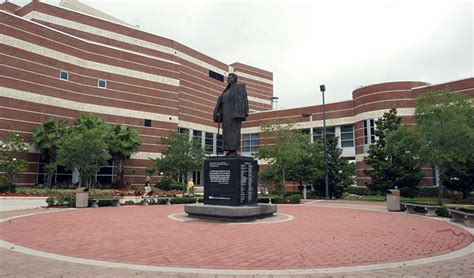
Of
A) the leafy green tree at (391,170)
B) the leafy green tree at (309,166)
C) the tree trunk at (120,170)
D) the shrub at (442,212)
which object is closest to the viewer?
the shrub at (442,212)

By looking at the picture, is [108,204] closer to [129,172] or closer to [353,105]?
[129,172]

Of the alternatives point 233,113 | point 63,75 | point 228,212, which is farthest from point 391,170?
point 63,75

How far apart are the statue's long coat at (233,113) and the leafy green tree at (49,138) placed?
885 inches

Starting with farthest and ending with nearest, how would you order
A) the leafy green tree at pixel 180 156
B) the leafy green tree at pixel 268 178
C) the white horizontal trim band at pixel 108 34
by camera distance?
the white horizontal trim band at pixel 108 34 → the leafy green tree at pixel 180 156 → the leafy green tree at pixel 268 178

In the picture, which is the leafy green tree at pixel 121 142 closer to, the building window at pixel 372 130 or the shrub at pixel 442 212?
the building window at pixel 372 130

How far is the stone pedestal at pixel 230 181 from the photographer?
1336 centimetres

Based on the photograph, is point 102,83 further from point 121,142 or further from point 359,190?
point 359,190

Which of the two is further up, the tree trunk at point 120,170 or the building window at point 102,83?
the building window at point 102,83

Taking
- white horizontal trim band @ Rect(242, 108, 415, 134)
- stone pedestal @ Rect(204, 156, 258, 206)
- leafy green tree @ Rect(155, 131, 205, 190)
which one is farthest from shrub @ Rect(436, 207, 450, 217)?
leafy green tree @ Rect(155, 131, 205, 190)

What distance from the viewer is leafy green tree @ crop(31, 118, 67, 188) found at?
31016mm

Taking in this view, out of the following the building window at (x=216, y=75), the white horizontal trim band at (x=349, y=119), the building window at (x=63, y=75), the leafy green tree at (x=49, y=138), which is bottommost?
the leafy green tree at (x=49, y=138)

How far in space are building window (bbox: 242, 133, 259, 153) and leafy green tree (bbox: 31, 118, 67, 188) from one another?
2892 cm

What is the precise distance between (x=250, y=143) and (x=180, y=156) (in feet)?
65.1

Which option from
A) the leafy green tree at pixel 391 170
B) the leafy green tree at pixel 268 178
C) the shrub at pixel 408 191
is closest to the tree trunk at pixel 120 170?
the leafy green tree at pixel 268 178
